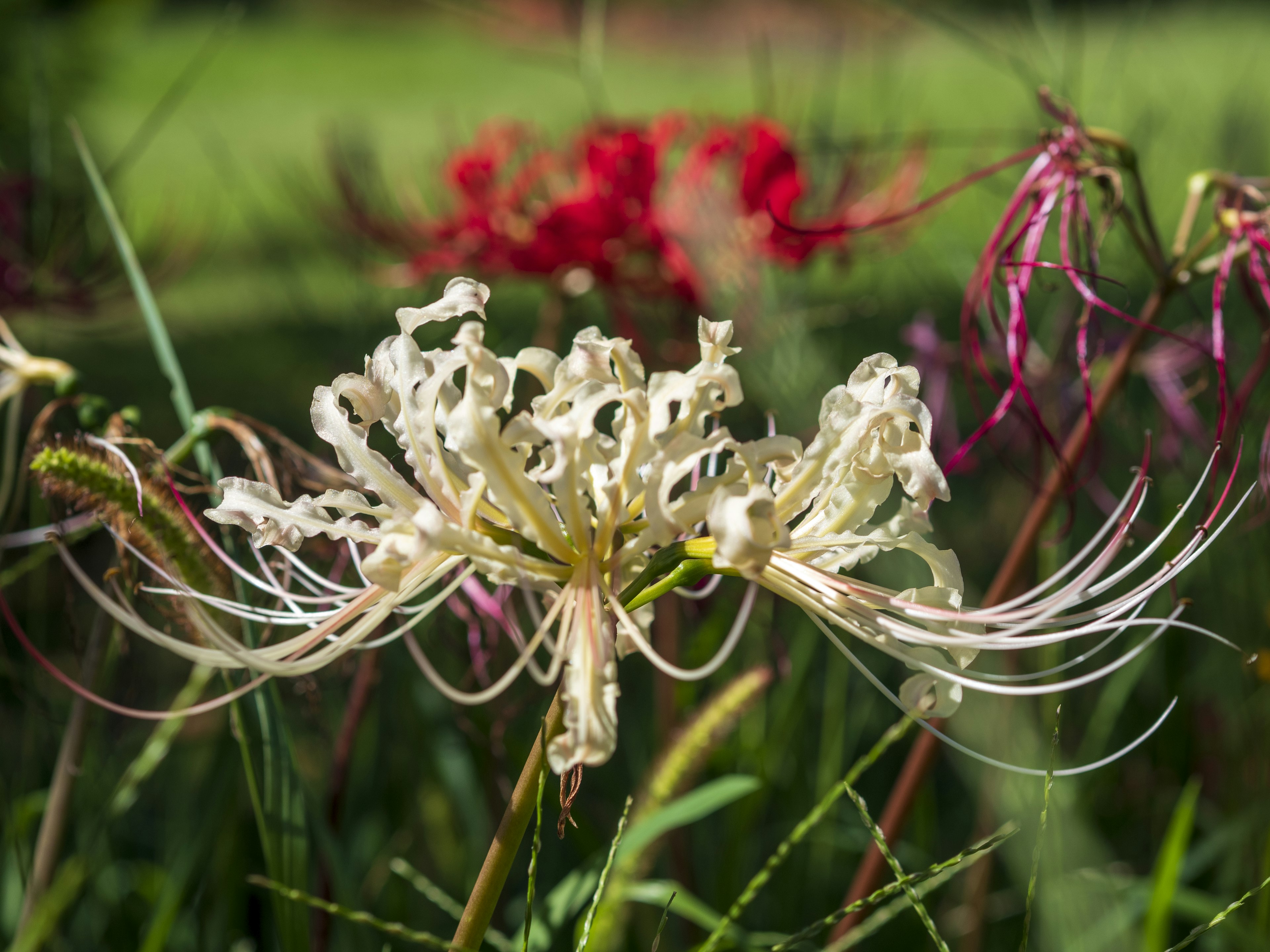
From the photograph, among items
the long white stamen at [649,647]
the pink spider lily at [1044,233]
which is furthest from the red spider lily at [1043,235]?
the long white stamen at [649,647]

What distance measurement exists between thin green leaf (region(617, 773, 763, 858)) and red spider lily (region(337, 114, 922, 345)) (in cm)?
69

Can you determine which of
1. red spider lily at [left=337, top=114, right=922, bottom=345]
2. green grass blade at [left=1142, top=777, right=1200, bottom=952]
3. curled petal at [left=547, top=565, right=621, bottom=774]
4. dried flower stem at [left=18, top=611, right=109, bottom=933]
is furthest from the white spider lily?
red spider lily at [left=337, top=114, right=922, bottom=345]

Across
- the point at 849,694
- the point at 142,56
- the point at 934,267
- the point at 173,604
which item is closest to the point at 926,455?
the point at 173,604

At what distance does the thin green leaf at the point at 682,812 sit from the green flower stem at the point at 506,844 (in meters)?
0.32

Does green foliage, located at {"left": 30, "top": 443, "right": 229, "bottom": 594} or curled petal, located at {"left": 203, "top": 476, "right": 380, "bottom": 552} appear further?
green foliage, located at {"left": 30, "top": 443, "right": 229, "bottom": 594}

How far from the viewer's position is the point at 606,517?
23.9 inches

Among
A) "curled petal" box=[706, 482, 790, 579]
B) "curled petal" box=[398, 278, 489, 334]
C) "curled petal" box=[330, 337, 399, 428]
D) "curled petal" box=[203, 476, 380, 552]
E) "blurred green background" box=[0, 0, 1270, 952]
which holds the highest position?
"curled petal" box=[398, 278, 489, 334]

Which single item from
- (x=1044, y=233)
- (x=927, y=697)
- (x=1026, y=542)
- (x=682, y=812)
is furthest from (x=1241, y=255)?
(x=682, y=812)

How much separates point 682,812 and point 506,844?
0.38 m

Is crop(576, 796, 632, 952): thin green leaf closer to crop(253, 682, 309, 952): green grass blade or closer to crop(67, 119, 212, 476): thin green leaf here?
crop(253, 682, 309, 952): green grass blade

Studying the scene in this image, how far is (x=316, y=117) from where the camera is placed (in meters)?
11.2

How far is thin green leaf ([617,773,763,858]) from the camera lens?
955mm

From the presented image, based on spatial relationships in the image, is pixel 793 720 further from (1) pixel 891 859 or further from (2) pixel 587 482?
(2) pixel 587 482

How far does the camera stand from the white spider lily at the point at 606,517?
572 mm
